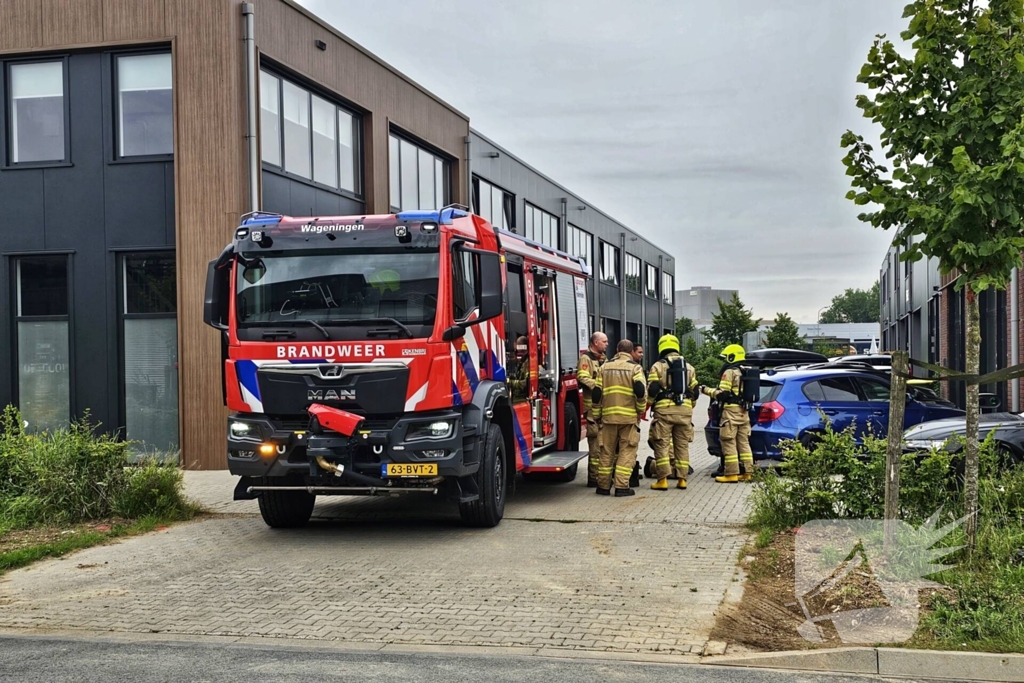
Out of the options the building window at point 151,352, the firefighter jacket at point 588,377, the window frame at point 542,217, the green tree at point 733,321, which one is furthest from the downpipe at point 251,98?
the green tree at point 733,321

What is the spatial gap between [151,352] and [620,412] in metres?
8.52

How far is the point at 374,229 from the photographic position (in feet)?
31.0

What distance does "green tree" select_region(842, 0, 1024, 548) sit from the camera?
6938 mm

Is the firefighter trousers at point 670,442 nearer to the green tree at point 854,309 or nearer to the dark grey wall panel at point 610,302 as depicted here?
the dark grey wall panel at point 610,302

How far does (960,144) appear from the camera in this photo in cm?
720

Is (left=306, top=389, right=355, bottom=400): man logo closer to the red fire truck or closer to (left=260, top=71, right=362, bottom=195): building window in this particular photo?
the red fire truck

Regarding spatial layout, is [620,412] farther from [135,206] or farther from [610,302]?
[610,302]

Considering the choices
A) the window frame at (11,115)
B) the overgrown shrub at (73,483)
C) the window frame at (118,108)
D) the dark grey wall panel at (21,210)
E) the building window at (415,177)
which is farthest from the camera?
the building window at (415,177)

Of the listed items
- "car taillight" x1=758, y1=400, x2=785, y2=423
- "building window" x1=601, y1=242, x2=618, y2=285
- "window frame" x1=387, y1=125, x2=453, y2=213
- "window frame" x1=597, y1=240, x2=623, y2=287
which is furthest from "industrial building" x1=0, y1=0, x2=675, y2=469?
"building window" x1=601, y1=242, x2=618, y2=285

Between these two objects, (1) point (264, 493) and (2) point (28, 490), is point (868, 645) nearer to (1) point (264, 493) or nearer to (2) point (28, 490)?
(1) point (264, 493)

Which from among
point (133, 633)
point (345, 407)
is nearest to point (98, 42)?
point (345, 407)

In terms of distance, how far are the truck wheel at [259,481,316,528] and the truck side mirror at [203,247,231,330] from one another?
5.77ft

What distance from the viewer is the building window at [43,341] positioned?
1698 cm

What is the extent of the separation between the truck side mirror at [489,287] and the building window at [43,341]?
10390 mm
